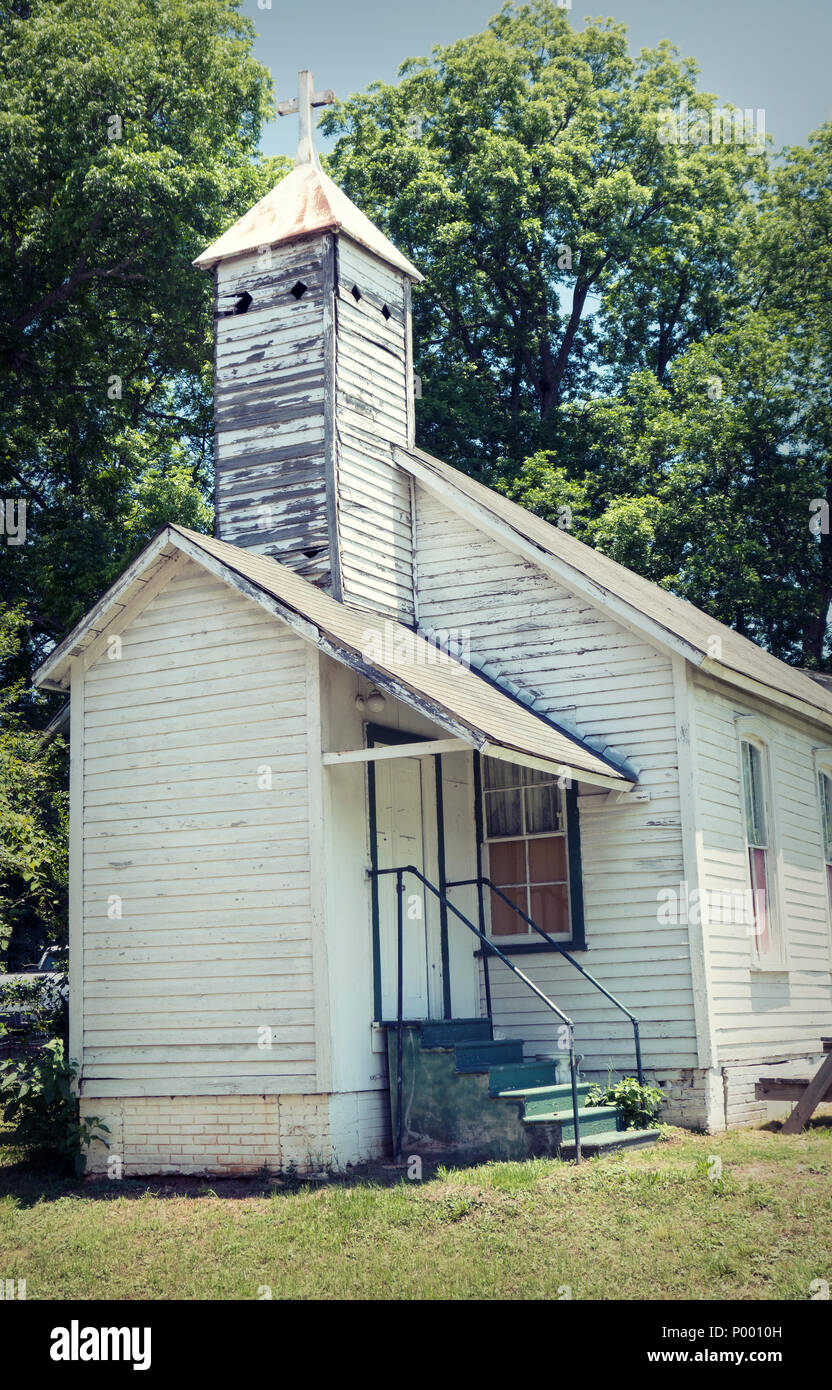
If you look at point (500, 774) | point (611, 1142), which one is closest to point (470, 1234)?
point (611, 1142)

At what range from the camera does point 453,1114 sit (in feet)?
35.4

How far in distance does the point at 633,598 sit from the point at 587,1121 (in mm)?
5378

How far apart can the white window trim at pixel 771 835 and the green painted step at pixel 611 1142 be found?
3.20m

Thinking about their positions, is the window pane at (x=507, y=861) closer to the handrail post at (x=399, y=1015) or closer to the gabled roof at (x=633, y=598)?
the handrail post at (x=399, y=1015)

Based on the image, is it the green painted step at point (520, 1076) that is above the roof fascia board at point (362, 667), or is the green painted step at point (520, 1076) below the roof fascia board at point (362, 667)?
below

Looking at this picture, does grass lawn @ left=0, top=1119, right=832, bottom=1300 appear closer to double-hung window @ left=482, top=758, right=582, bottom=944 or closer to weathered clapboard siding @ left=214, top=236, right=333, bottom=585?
double-hung window @ left=482, top=758, right=582, bottom=944

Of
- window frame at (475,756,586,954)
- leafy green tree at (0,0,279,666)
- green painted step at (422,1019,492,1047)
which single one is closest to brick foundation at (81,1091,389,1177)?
green painted step at (422,1019,492,1047)

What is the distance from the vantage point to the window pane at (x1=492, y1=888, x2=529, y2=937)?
1330cm

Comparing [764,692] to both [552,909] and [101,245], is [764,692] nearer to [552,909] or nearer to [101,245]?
[552,909]

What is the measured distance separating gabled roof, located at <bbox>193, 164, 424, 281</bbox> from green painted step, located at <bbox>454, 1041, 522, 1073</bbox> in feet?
27.0

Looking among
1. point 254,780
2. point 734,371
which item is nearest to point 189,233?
point 734,371

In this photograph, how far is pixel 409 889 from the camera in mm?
12336

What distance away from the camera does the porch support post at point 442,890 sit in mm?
12492

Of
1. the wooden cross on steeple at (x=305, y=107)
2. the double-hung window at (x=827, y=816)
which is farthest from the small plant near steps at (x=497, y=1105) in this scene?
the wooden cross on steeple at (x=305, y=107)
